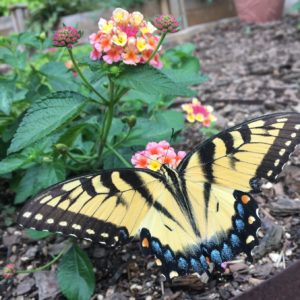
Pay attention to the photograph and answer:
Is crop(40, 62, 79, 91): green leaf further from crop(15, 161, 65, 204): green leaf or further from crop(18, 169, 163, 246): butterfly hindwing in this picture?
crop(18, 169, 163, 246): butterfly hindwing

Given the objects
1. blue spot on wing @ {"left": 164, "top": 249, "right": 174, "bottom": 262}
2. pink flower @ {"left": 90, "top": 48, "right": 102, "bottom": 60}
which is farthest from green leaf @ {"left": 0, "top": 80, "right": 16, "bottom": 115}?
blue spot on wing @ {"left": 164, "top": 249, "right": 174, "bottom": 262}

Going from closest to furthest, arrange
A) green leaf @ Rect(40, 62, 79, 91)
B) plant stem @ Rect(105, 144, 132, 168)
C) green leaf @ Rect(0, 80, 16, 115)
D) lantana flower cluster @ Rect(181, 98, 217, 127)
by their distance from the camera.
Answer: plant stem @ Rect(105, 144, 132, 168) < green leaf @ Rect(0, 80, 16, 115) < green leaf @ Rect(40, 62, 79, 91) < lantana flower cluster @ Rect(181, 98, 217, 127)

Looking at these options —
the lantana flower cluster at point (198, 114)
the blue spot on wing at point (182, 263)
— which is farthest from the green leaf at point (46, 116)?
the lantana flower cluster at point (198, 114)

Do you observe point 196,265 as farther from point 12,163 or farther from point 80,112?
point 12,163

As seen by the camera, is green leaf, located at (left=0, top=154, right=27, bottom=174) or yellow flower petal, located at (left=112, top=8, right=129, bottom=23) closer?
yellow flower petal, located at (left=112, top=8, right=129, bottom=23)

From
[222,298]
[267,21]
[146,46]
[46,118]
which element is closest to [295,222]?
[222,298]

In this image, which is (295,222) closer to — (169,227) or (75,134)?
(169,227)

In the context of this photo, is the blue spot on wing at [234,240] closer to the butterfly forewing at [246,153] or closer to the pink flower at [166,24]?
the butterfly forewing at [246,153]

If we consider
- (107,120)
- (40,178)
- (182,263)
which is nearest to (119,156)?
(107,120)
